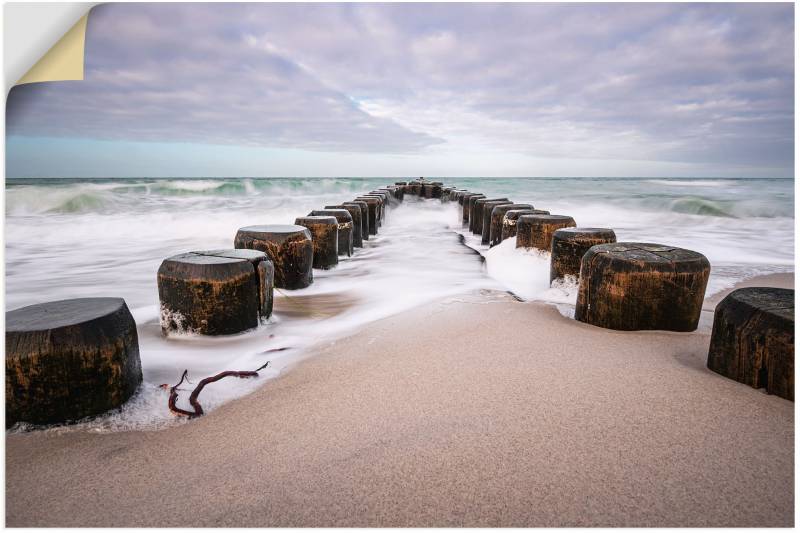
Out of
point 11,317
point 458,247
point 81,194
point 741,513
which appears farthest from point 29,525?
point 81,194

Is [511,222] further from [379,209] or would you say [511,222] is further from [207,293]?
[379,209]

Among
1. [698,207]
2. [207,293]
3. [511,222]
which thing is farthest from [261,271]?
[698,207]

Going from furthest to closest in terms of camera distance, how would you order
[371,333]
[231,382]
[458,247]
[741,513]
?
[458,247], [371,333], [231,382], [741,513]

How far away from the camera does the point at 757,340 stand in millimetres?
1590

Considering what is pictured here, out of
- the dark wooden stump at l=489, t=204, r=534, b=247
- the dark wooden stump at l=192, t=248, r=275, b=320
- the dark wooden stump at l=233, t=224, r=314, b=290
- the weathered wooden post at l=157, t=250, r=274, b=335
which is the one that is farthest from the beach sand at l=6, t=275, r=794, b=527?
the dark wooden stump at l=489, t=204, r=534, b=247

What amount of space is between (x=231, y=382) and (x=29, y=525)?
85 centimetres

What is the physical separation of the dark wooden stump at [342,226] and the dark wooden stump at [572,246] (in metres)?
2.69

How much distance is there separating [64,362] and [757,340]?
2.28 metres

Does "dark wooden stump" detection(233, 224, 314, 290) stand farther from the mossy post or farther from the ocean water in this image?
the mossy post

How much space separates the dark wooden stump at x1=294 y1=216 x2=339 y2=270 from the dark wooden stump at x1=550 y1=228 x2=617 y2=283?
2.22 meters

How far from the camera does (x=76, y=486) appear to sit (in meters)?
1.26

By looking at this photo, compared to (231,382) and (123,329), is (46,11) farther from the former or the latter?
(231,382)

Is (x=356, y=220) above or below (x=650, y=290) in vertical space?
above

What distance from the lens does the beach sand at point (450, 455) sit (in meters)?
1.12
